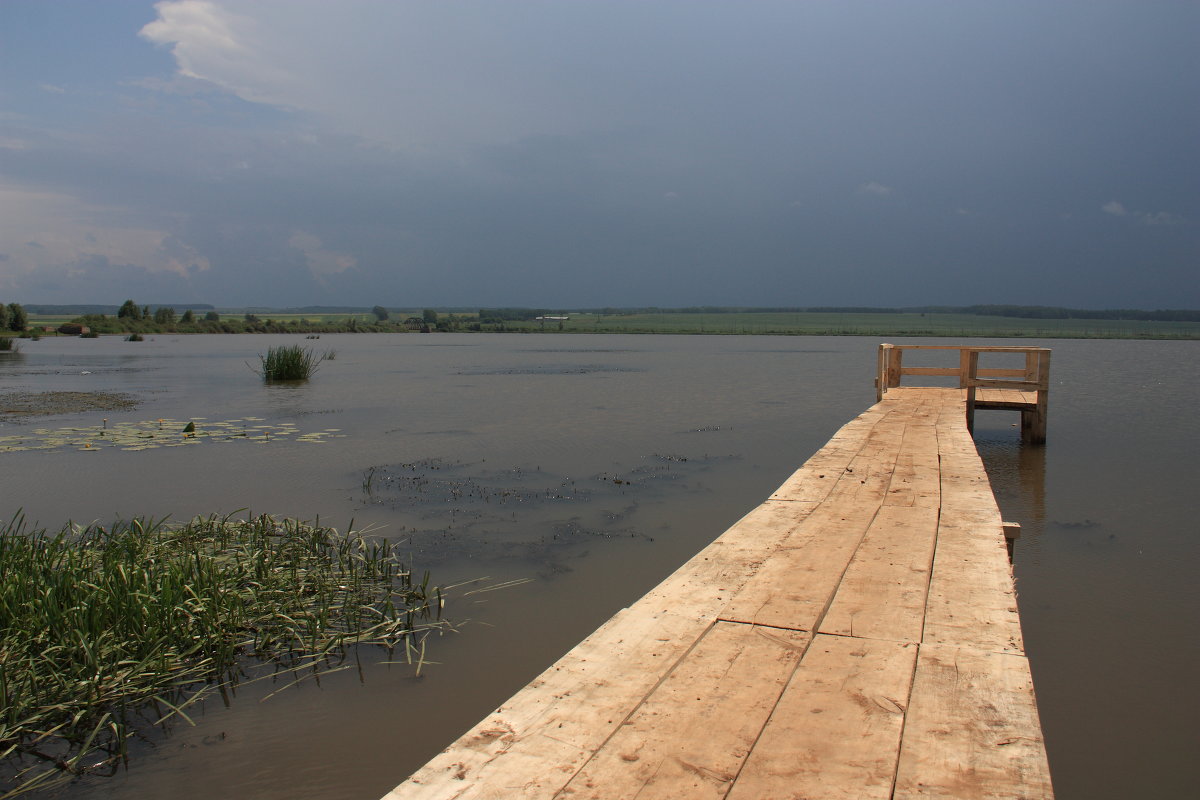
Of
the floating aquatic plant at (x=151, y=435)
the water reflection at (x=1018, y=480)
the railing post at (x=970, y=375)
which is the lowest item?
the water reflection at (x=1018, y=480)

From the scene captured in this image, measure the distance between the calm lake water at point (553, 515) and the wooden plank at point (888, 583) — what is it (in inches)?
35.7

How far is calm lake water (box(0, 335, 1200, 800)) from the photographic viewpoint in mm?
3328

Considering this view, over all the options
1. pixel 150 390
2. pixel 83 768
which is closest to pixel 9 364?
pixel 150 390

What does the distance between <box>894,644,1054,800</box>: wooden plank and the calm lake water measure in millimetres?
1131

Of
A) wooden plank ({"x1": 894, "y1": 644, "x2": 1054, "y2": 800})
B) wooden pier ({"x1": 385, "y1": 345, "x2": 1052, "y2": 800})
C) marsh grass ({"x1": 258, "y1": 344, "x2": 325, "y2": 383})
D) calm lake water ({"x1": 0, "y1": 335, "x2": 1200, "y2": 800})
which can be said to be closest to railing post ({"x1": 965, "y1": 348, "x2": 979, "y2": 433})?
calm lake water ({"x1": 0, "y1": 335, "x2": 1200, "y2": 800})

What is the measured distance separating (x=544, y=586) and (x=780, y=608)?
2.53 m

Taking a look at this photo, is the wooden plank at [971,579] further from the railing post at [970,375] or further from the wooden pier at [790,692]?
the railing post at [970,375]

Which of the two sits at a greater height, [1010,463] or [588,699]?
[588,699]

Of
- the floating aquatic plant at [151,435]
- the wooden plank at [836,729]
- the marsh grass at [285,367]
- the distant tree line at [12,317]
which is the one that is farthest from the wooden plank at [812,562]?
the distant tree line at [12,317]

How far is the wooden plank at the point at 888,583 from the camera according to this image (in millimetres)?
2727

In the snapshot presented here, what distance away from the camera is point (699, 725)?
205 centimetres

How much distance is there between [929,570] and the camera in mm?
3334

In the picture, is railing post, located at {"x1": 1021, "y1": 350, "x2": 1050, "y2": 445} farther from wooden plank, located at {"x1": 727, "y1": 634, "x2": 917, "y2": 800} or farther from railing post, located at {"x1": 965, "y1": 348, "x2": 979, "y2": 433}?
wooden plank, located at {"x1": 727, "y1": 634, "x2": 917, "y2": 800}

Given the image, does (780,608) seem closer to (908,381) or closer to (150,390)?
(150,390)
